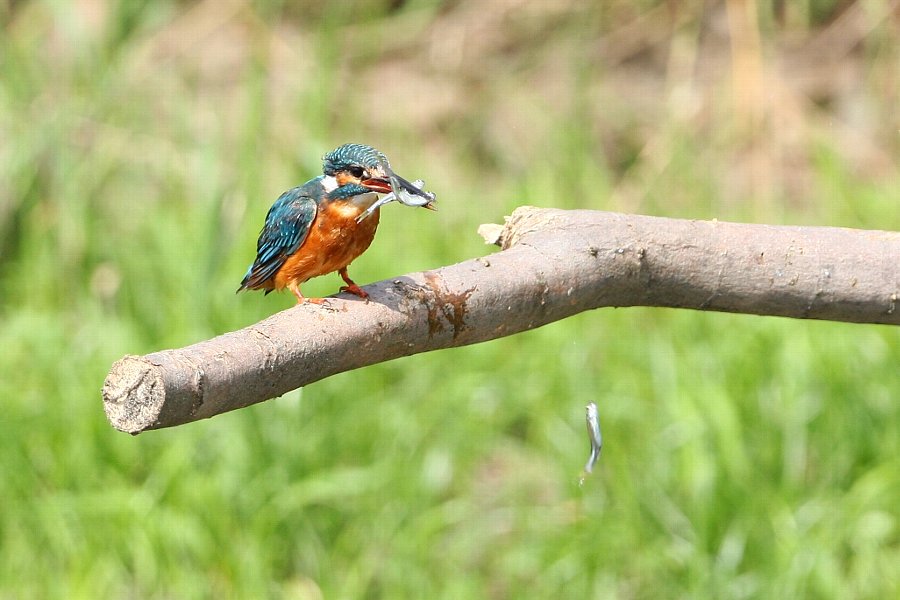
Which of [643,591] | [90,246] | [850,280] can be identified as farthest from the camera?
[90,246]

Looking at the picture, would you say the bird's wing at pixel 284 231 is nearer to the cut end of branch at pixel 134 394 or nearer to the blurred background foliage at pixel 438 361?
the cut end of branch at pixel 134 394

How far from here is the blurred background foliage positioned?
3.50 meters

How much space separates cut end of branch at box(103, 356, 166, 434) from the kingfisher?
567mm

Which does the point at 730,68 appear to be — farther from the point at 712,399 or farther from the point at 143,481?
Answer: the point at 143,481

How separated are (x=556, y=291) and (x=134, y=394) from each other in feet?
2.06

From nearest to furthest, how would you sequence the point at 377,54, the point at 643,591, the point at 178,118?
the point at 643,591, the point at 178,118, the point at 377,54

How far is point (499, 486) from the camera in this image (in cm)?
395

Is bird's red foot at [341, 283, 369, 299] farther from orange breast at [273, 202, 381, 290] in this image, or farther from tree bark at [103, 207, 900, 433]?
orange breast at [273, 202, 381, 290]

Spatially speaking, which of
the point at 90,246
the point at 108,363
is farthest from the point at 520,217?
the point at 90,246

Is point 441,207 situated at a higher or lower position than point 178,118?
lower

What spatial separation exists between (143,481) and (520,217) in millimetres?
2275

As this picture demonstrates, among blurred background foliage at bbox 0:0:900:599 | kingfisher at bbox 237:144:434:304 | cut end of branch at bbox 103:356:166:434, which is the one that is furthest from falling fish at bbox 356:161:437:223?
blurred background foliage at bbox 0:0:900:599

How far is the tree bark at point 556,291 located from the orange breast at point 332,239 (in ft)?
0.61

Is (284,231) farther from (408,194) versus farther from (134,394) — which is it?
(134,394)
